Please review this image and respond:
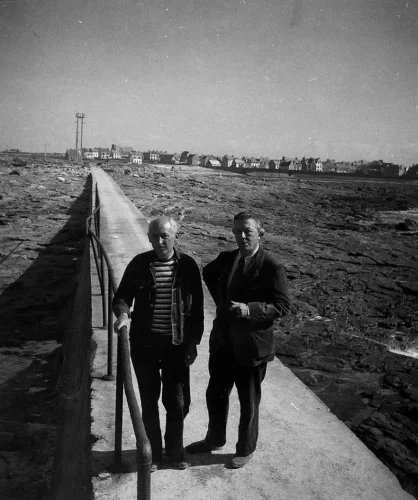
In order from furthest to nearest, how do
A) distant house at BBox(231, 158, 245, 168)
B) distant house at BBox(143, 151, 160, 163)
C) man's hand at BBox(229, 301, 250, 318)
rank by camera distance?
distant house at BBox(143, 151, 160, 163) < distant house at BBox(231, 158, 245, 168) < man's hand at BBox(229, 301, 250, 318)

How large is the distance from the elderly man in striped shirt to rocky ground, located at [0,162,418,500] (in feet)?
5.96

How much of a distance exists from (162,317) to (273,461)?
123 centimetres

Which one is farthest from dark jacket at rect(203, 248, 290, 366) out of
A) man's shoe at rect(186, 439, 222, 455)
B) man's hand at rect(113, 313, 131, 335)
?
man's shoe at rect(186, 439, 222, 455)

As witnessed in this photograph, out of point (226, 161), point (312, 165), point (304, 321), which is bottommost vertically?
point (304, 321)

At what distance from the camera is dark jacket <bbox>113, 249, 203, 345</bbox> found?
2.77 meters

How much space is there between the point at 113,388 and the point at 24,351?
142 inches

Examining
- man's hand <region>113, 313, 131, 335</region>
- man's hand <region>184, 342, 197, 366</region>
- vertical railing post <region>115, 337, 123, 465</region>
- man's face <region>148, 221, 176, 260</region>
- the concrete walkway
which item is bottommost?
the concrete walkway

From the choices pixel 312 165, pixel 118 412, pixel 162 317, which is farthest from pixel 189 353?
pixel 312 165

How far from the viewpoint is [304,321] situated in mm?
8570

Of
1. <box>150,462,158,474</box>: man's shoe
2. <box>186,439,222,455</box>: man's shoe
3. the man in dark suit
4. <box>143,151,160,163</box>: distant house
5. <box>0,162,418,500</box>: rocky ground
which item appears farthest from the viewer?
<box>143,151,160,163</box>: distant house

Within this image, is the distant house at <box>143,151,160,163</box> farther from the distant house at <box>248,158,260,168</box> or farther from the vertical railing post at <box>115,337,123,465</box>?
the vertical railing post at <box>115,337,123,465</box>

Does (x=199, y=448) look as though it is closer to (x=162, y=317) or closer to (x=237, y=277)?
(x=162, y=317)

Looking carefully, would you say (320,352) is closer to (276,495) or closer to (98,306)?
(98,306)

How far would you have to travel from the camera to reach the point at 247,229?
108 inches
